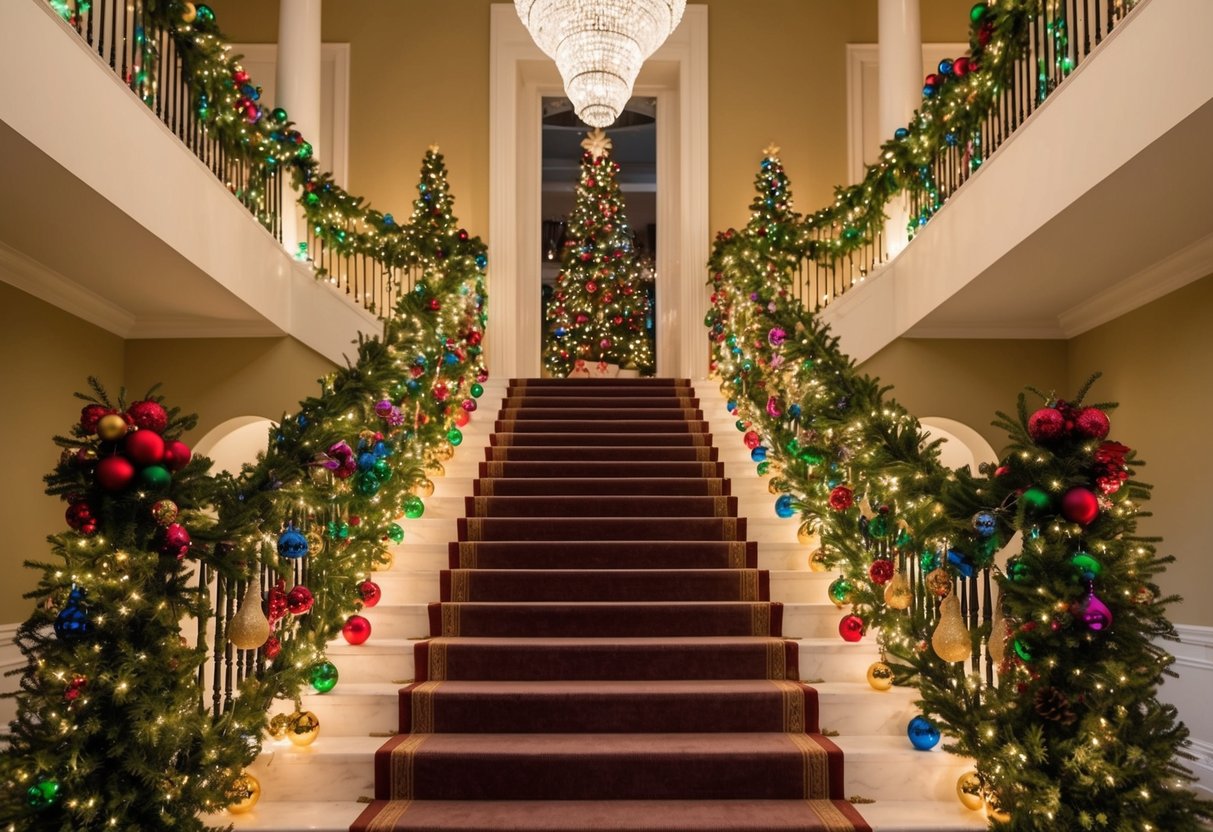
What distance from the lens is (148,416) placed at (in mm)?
3088

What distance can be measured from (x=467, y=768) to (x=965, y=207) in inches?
194

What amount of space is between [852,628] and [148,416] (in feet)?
10.4

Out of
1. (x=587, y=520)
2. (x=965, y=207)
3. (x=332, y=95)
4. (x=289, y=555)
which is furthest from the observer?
(x=332, y=95)

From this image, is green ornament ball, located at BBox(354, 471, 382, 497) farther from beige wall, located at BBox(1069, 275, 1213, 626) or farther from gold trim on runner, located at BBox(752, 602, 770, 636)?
beige wall, located at BBox(1069, 275, 1213, 626)

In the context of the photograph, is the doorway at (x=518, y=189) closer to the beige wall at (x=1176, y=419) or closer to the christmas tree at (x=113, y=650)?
the beige wall at (x=1176, y=419)

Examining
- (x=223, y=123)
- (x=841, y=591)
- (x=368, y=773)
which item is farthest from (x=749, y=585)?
(x=223, y=123)

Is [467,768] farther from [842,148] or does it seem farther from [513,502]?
[842,148]

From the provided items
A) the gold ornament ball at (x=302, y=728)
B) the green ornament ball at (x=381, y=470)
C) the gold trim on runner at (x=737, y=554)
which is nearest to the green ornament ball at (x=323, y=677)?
the gold ornament ball at (x=302, y=728)

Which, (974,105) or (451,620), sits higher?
(974,105)

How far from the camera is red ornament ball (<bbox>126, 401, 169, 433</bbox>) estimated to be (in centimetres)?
307

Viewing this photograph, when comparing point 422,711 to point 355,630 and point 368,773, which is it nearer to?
point 368,773

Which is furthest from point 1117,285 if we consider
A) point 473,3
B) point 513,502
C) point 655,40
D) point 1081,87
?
point 473,3

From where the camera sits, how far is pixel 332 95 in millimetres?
11625

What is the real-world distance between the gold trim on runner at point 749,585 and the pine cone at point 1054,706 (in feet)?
6.79
